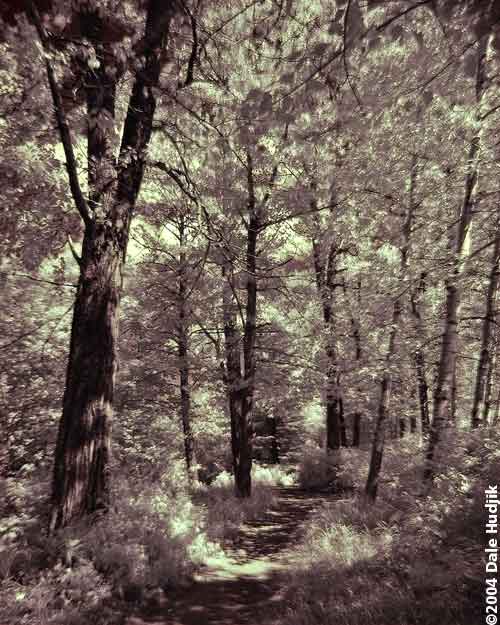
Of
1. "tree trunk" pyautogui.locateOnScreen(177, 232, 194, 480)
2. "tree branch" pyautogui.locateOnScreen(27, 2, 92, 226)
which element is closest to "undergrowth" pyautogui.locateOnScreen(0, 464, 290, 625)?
"tree branch" pyautogui.locateOnScreen(27, 2, 92, 226)

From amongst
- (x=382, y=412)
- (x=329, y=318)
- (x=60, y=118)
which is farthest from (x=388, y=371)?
(x=60, y=118)

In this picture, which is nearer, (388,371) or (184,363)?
(388,371)

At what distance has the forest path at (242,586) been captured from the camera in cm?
443

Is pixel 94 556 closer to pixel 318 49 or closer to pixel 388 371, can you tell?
pixel 318 49

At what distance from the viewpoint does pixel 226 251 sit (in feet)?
18.9

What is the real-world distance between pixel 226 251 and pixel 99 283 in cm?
211

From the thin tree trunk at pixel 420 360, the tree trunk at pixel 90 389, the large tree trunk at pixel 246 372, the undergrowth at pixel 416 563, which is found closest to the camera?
the undergrowth at pixel 416 563

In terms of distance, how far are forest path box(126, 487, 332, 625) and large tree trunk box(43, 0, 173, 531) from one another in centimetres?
185

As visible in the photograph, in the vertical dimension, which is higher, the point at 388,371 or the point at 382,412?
the point at 388,371

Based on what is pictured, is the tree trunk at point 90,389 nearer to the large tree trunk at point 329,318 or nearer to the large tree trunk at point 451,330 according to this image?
the large tree trunk at point 451,330

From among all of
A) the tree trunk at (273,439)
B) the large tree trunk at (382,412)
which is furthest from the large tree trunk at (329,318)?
the tree trunk at (273,439)

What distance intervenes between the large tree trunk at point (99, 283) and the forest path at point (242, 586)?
1.85 meters

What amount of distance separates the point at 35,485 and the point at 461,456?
23.6 ft

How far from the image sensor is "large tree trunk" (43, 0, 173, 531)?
4.39m
